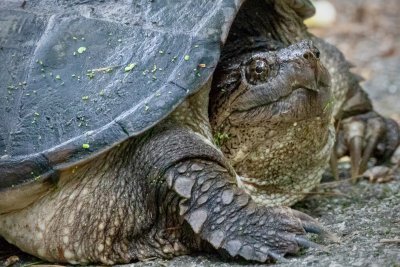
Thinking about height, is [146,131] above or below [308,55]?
below

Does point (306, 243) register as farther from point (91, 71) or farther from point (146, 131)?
point (91, 71)

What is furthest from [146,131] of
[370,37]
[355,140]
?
[370,37]

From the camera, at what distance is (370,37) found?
30.1 ft

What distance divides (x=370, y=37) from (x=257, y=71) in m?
6.32

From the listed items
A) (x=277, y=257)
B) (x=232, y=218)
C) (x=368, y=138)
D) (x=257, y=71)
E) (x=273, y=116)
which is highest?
(x=257, y=71)

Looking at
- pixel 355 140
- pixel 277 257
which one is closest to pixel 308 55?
pixel 277 257

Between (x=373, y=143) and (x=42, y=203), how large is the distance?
209 centimetres

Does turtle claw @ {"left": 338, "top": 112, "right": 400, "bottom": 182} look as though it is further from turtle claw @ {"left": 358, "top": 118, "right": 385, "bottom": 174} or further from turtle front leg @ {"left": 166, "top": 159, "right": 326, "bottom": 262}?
turtle front leg @ {"left": 166, "top": 159, "right": 326, "bottom": 262}

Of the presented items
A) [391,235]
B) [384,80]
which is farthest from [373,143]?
→ [384,80]

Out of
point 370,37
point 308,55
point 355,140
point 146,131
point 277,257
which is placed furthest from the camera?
point 370,37

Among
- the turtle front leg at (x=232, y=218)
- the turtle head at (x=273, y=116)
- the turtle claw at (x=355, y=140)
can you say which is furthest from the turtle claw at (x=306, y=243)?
the turtle claw at (x=355, y=140)

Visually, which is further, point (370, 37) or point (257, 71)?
point (370, 37)

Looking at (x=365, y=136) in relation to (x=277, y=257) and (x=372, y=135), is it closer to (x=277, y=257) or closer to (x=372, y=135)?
(x=372, y=135)

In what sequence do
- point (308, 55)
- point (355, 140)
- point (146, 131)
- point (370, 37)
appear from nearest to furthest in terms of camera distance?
1. point (146, 131)
2. point (308, 55)
3. point (355, 140)
4. point (370, 37)
